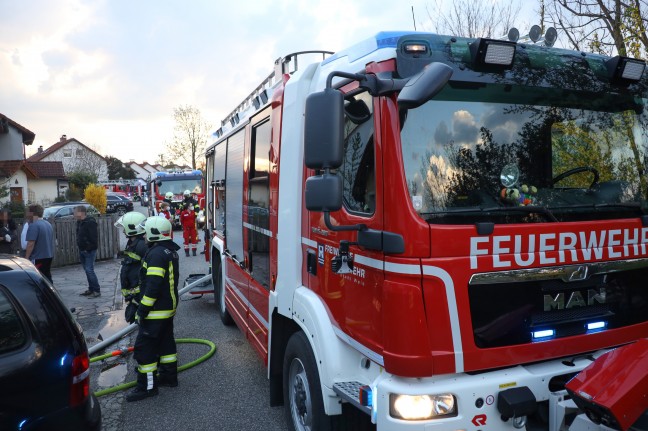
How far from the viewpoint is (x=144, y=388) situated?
182 inches

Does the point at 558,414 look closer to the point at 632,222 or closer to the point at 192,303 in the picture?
the point at 632,222

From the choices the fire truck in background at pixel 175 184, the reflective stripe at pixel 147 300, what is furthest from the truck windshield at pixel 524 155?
the fire truck in background at pixel 175 184

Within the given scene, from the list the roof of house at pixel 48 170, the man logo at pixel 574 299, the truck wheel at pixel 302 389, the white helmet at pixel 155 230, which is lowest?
the truck wheel at pixel 302 389

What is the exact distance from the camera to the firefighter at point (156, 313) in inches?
180

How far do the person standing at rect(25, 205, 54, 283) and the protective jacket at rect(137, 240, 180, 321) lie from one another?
4.34 metres

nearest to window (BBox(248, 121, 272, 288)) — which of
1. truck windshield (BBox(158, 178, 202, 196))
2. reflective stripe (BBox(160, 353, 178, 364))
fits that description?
reflective stripe (BBox(160, 353, 178, 364))

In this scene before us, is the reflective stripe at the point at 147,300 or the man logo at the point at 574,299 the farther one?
the reflective stripe at the point at 147,300

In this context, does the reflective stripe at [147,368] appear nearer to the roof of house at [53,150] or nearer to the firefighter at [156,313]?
the firefighter at [156,313]

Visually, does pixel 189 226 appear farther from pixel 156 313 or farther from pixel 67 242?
pixel 156 313

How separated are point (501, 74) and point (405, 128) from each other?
→ 65 centimetres

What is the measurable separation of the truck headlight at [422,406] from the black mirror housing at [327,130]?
1177mm

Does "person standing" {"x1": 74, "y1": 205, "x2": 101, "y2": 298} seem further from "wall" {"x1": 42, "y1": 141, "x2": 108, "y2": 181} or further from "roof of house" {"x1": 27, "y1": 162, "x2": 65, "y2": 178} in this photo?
"wall" {"x1": 42, "y1": 141, "x2": 108, "y2": 181}

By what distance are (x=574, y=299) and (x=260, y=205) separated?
264cm

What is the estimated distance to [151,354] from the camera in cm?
466
